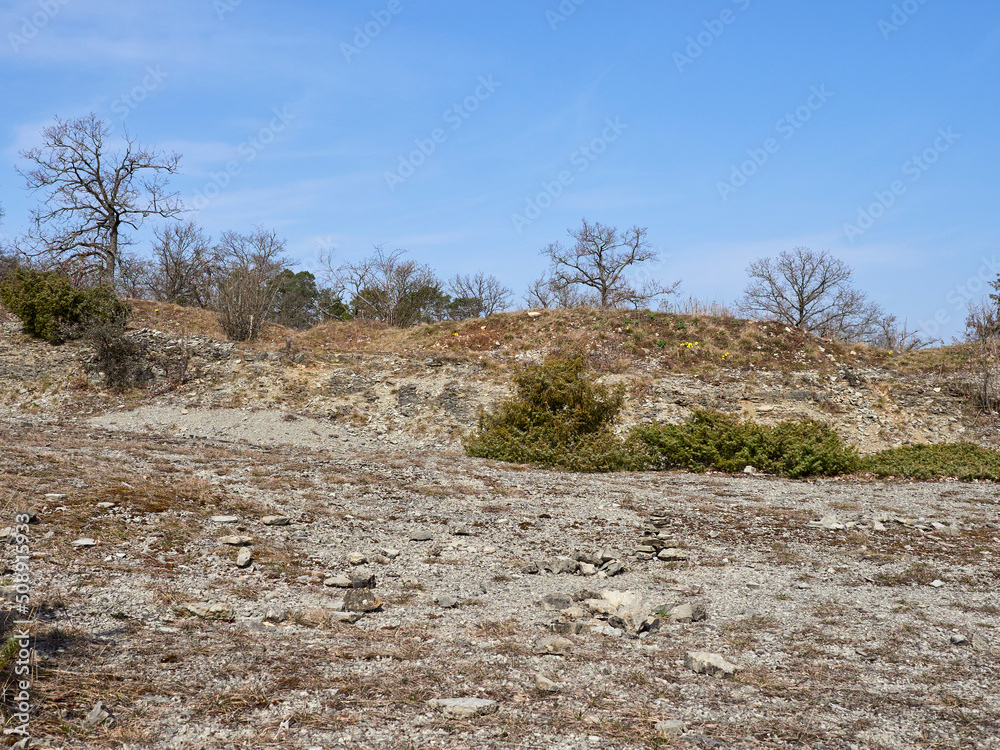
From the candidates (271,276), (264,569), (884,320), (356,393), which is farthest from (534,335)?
(884,320)

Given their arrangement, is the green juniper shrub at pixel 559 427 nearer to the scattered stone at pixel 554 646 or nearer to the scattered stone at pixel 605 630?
the scattered stone at pixel 605 630

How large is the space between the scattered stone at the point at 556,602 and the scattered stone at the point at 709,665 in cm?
129

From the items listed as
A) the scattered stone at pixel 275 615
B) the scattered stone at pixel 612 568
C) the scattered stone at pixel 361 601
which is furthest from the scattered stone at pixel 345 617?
the scattered stone at pixel 612 568

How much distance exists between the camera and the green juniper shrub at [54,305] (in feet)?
72.8

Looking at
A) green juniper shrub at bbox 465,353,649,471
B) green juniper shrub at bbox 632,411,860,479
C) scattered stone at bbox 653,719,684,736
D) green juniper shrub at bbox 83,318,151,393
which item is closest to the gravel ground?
scattered stone at bbox 653,719,684,736

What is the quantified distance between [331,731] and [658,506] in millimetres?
6745

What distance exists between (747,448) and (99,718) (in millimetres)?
11950

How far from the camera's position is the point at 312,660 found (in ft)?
11.9

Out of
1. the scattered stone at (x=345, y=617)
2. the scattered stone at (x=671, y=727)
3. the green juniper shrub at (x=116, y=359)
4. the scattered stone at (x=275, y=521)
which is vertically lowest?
the scattered stone at (x=671, y=727)

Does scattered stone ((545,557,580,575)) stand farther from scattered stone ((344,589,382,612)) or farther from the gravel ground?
scattered stone ((344,589,382,612))

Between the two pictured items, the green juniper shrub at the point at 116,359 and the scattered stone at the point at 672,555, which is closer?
the scattered stone at the point at 672,555

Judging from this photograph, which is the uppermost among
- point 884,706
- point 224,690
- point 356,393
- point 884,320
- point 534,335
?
point 884,320

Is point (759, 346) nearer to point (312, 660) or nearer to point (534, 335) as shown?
point (534, 335)

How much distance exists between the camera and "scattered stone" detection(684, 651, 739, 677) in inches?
146
